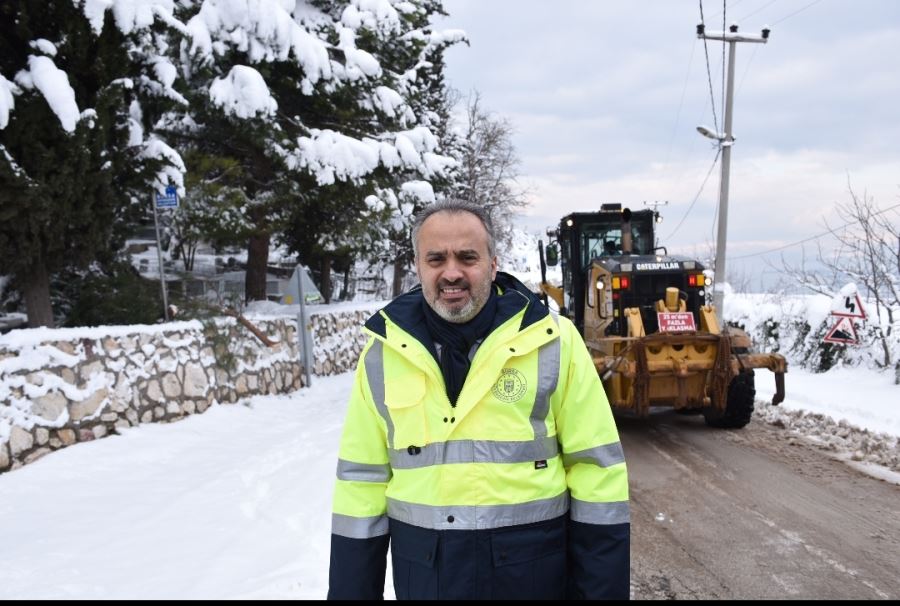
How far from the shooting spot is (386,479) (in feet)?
7.23

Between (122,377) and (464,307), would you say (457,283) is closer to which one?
(464,307)

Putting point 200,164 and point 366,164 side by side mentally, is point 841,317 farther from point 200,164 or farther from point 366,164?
point 200,164

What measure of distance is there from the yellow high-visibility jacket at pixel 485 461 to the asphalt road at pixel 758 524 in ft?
7.91

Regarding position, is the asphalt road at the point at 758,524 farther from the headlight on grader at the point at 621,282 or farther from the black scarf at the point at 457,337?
the black scarf at the point at 457,337

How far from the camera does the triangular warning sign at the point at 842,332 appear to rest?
11.8 metres

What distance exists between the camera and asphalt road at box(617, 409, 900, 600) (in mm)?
4121

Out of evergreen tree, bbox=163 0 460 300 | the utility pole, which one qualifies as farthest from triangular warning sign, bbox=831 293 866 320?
evergreen tree, bbox=163 0 460 300

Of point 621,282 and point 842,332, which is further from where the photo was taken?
point 842,332

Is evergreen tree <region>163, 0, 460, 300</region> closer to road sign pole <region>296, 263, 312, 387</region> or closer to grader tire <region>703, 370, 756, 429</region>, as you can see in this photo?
road sign pole <region>296, 263, 312, 387</region>

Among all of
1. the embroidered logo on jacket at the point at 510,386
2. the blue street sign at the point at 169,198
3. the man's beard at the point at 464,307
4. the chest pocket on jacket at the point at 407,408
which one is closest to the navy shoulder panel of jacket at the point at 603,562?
the embroidered logo on jacket at the point at 510,386

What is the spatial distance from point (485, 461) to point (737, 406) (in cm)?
721

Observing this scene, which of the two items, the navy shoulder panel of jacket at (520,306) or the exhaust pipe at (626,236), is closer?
the navy shoulder panel of jacket at (520,306)

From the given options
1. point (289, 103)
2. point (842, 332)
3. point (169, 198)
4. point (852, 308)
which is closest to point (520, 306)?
point (169, 198)

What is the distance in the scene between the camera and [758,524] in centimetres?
515
